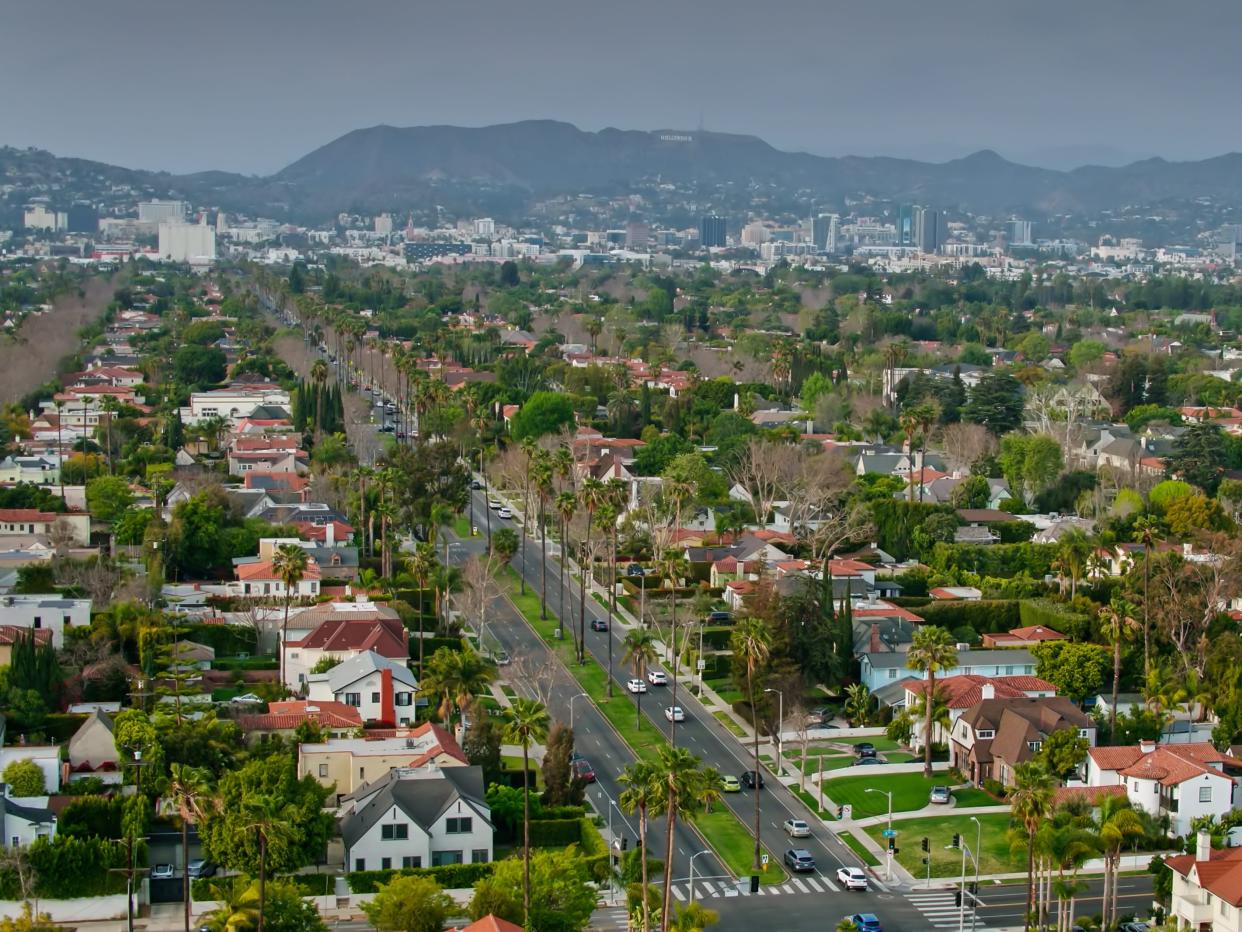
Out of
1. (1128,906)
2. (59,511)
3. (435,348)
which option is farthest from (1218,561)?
(435,348)

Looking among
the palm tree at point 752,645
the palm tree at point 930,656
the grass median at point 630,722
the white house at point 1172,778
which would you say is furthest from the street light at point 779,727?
the white house at point 1172,778

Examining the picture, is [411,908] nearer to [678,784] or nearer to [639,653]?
[678,784]

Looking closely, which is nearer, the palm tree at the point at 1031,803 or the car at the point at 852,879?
the palm tree at the point at 1031,803

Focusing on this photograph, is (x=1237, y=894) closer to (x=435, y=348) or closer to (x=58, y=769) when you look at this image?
(x=58, y=769)

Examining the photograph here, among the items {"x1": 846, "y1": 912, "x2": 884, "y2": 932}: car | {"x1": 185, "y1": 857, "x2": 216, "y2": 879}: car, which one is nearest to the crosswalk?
{"x1": 846, "y1": 912, "x2": 884, "y2": 932}: car

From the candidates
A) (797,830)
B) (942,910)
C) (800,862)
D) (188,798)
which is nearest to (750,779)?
(797,830)

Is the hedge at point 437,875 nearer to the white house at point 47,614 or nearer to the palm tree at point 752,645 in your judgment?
the palm tree at point 752,645

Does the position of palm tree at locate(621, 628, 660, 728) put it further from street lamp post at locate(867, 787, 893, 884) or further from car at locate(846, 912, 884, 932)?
car at locate(846, 912, 884, 932)
